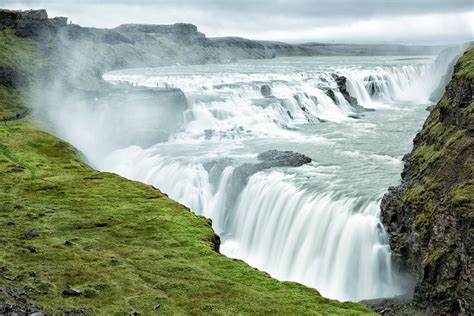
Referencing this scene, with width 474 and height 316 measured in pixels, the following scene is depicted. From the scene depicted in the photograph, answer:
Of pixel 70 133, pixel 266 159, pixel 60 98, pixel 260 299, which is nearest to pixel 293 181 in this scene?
pixel 266 159

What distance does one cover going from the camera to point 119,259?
2211 cm

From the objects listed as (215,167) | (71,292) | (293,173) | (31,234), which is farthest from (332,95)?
(71,292)

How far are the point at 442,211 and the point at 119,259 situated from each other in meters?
16.5

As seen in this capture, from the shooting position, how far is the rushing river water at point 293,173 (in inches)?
1363

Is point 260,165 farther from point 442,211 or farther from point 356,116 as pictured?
point 356,116

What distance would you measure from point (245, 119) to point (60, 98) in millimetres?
25888

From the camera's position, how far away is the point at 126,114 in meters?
74.3

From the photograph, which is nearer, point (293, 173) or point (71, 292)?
A: point (71, 292)

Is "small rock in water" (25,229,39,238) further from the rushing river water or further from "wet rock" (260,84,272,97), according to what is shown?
"wet rock" (260,84,272,97)

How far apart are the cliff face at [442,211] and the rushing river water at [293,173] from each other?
1.81 m

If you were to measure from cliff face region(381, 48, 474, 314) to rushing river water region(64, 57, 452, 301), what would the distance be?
71.3 inches

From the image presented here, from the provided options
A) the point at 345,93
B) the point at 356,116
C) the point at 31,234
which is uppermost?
the point at 345,93

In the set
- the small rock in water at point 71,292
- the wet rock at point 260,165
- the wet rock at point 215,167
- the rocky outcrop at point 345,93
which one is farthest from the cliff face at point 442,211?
the rocky outcrop at point 345,93

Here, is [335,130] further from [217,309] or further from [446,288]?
[217,309]
